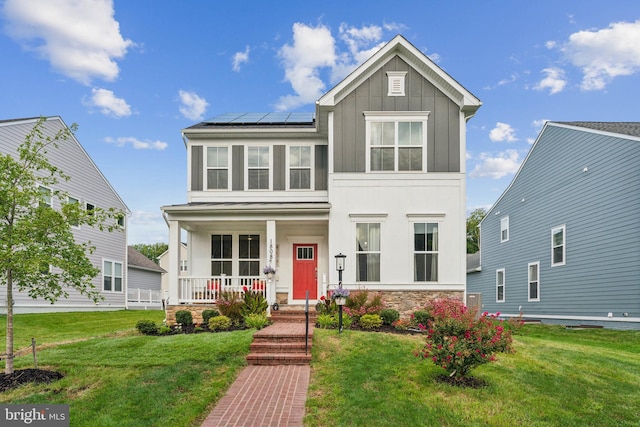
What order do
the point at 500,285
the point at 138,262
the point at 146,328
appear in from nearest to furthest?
1. the point at 146,328
2. the point at 500,285
3. the point at 138,262

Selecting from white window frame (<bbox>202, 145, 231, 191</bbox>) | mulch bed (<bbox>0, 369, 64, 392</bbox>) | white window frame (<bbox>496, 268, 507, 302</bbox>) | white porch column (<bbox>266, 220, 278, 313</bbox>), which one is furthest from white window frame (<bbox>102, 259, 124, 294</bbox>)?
white window frame (<bbox>496, 268, 507, 302</bbox>)

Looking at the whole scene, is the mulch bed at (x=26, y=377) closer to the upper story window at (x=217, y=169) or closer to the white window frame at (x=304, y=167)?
the upper story window at (x=217, y=169)

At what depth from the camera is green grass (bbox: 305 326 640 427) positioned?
6.16 metres

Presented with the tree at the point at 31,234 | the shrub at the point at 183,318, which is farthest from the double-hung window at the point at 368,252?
the tree at the point at 31,234

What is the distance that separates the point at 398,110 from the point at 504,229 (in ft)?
39.4

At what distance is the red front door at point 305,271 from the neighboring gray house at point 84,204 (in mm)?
9738

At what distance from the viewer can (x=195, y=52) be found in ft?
56.8

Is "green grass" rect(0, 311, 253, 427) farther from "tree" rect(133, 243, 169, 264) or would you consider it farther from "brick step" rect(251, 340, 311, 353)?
"tree" rect(133, 243, 169, 264)

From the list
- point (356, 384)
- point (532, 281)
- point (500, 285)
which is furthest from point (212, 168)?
point (500, 285)

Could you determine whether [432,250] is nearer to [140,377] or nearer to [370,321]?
[370,321]

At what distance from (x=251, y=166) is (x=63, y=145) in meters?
11.0

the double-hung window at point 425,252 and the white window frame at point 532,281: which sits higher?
the double-hung window at point 425,252

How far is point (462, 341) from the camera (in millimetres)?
7059

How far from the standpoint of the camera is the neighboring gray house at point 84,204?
18750 mm
